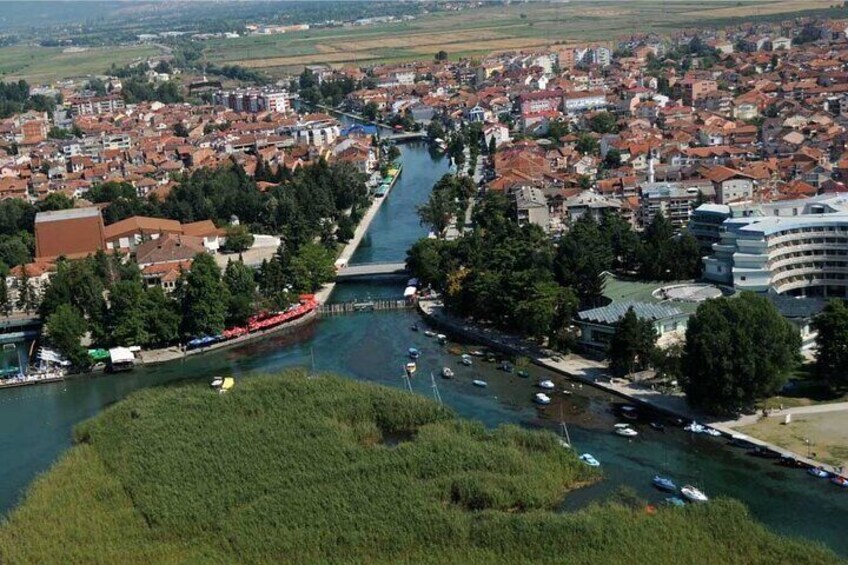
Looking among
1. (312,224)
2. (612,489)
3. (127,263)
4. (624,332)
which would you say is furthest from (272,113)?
(612,489)

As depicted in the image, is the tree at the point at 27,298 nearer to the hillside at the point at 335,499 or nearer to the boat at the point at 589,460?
the hillside at the point at 335,499

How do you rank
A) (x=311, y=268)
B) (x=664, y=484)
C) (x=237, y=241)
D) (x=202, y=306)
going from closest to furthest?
1. (x=664, y=484)
2. (x=202, y=306)
3. (x=311, y=268)
4. (x=237, y=241)

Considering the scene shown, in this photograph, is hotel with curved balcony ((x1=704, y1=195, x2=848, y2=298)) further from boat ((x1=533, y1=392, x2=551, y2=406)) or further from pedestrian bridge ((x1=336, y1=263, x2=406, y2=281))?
pedestrian bridge ((x1=336, y1=263, x2=406, y2=281))

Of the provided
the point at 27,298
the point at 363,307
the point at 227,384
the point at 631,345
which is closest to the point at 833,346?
the point at 631,345

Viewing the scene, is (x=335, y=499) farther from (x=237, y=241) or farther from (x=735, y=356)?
(x=237, y=241)

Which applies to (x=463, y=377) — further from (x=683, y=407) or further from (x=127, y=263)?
(x=127, y=263)

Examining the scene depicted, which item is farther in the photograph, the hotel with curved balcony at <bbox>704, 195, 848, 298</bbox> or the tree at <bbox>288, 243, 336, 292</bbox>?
the tree at <bbox>288, 243, 336, 292</bbox>

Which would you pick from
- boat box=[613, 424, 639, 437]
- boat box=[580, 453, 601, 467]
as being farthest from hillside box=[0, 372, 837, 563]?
boat box=[613, 424, 639, 437]
